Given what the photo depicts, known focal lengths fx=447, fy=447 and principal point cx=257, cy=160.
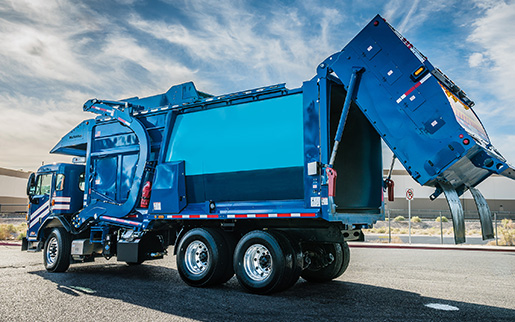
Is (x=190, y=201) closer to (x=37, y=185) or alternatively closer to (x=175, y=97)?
(x=175, y=97)

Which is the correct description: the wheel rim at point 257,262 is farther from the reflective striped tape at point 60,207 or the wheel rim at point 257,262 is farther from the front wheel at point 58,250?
the reflective striped tape at point 60,207

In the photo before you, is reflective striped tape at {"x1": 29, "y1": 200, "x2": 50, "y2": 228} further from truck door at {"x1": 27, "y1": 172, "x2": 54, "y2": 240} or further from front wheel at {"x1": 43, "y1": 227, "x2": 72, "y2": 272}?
front wheel at {"x1": 43, "y1": 227, "x2": 72, "y2": 272}

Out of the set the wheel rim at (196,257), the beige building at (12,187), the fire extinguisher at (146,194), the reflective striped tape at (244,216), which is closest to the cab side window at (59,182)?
the fire extinguisher at (146,194)

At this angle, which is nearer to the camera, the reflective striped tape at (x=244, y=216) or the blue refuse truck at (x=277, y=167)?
the blue refuse truck at (x=277, y=167)

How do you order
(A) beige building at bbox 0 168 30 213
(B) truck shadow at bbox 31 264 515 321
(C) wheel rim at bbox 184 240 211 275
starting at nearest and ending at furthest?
(B) truck shadow at bbox 31 264 515 321
(C) wheel rim at bbox 184 240 211 275
(A) beige building at bbox 0 168 30 213

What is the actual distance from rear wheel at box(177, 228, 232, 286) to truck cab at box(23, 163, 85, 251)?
4009 mm

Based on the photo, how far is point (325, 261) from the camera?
27.7ft

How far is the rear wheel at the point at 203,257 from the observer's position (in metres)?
7.82

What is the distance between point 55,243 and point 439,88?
8868 millimetres

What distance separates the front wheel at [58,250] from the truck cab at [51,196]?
31cm

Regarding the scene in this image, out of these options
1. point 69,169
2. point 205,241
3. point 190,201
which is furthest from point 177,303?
point 69,169

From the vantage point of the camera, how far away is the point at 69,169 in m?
11.1

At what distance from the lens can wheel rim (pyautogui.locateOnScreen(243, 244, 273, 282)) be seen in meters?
7.34

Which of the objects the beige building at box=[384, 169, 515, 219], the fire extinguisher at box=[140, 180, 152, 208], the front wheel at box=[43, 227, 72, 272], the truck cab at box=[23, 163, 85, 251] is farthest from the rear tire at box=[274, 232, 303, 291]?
the beige building at box=[384, 169, 515, 219]
